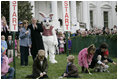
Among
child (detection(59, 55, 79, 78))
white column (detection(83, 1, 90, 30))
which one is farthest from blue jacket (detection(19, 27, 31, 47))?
white column (detection(83, 1, 90, 30))

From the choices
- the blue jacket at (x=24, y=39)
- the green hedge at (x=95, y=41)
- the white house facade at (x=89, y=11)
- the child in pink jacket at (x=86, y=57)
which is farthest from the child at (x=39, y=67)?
the white house facade at (x=89, y=11)

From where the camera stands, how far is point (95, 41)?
1530 centimetres

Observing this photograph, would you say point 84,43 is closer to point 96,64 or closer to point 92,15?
point 96,64

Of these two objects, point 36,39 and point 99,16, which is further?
point 99,16

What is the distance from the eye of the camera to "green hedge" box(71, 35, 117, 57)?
1379 cm

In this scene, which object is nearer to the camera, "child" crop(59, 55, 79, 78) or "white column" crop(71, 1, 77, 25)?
"child" crop(59, 55, 79, 78)

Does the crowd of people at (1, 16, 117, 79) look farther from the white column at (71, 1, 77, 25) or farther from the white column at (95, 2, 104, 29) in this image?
the white column at (95, 2, 104, 29)

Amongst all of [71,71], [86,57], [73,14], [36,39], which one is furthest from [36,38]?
[73,14]

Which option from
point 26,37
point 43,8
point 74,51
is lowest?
point 74,51

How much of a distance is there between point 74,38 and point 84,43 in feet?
5.08

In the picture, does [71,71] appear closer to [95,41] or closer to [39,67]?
[39,67]

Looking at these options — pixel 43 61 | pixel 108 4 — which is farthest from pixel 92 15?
pixel 43 61

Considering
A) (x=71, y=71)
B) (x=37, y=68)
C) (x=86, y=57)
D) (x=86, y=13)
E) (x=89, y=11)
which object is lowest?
(x=71, y=71)

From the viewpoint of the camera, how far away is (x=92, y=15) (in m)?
37.2
